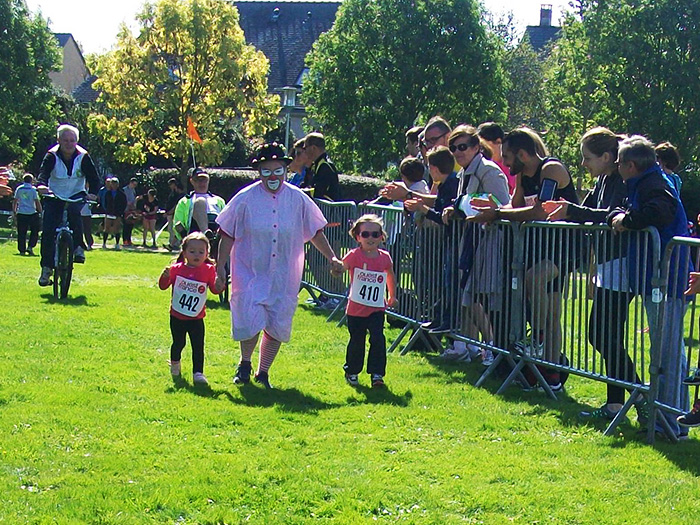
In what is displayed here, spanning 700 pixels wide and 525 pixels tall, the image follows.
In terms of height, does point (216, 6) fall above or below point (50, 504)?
above

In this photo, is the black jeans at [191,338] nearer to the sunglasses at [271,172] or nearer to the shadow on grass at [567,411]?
the sunglasses at [271,172]

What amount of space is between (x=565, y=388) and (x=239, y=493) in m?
4.14

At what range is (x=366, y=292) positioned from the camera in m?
8.88

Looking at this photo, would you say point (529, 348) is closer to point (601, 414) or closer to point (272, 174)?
point (601, 414)

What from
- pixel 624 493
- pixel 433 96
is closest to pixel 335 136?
pixel 433 96

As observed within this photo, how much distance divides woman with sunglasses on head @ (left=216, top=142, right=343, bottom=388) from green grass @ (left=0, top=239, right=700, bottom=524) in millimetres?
408

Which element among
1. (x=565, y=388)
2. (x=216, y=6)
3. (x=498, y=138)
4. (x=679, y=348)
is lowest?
(x=565, y=388)

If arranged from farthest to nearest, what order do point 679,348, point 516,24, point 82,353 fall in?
Result: point 516,24
point 82,353
point 679,348

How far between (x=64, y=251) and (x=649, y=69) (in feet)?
93.6

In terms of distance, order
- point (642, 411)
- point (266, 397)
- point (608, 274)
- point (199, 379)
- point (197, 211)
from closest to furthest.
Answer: point (642, 411)
point (608, 274)
point (266, 397)
point (199, 379)
point (197, 211)

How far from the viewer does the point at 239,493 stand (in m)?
5.46

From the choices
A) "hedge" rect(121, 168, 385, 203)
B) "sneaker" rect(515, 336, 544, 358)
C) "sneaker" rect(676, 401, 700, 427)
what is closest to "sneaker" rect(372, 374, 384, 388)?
"sneaker" rect(515, 336, 544, 358)

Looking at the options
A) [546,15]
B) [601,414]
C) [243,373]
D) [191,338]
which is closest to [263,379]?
[243,373]

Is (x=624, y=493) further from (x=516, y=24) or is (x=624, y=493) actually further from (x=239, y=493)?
(x=516, y=24)
